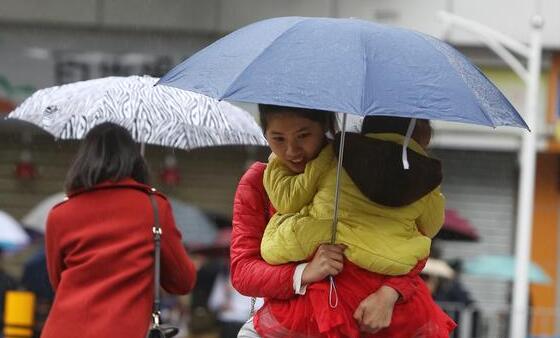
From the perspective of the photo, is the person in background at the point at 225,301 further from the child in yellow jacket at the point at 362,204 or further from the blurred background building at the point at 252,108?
the child in yellow jacket at the point at 362,204

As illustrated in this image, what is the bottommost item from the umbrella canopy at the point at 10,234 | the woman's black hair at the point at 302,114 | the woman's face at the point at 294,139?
the umbrella canopy at the point at 10,234

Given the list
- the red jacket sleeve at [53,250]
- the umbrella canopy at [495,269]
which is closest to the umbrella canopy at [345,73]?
the red jacket sleeve at [53,250]

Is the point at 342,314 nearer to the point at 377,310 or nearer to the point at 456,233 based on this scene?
the point at 377,310

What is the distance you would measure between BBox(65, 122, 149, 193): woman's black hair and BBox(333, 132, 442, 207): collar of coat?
1.56m

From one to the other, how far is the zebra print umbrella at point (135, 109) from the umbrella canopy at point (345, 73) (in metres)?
2.14

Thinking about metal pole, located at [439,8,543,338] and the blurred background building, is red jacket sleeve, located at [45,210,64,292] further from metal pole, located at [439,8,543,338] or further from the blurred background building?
the blurred background building

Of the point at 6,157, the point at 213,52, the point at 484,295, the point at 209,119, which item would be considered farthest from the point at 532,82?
the point at 213,52

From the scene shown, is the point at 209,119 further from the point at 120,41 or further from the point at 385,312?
the point at 120,41

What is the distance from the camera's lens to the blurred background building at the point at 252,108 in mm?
18734

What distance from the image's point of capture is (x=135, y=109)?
702 centimetres

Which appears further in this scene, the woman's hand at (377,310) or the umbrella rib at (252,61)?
the woman's hand at (377,310)

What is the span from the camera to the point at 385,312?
462 cm

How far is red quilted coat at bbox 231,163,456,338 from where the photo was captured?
464 cm

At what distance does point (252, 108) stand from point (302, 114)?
13041 millimetres
